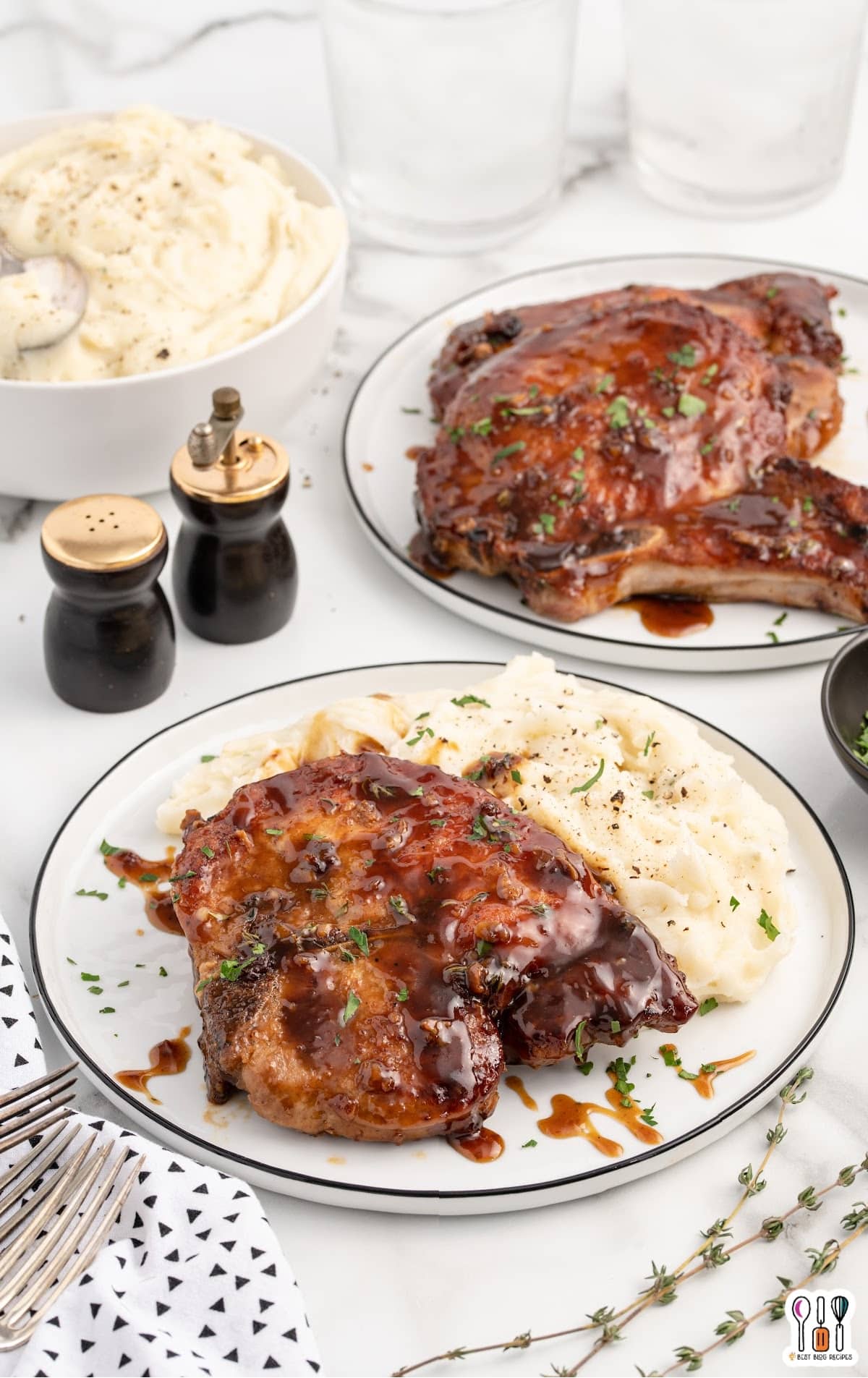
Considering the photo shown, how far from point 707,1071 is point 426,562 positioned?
2.36 m

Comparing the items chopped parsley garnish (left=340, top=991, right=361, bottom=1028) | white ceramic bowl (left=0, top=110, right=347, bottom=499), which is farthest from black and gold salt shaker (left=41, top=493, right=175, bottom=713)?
Result: chopped parsley garnish (left=340, top=991, right=361, bottom=1028)

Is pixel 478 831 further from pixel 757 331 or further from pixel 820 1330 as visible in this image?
pixel 757 331

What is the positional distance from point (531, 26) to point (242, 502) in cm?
304

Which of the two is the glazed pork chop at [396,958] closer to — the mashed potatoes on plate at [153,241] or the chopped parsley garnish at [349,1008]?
the chopped parsley garnish at [349,1008]

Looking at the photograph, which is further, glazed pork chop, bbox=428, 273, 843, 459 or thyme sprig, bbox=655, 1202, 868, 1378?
glazed pork chop, bbox=428, 273, 843, 459

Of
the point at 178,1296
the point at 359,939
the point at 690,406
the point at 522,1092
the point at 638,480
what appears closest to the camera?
the point at 178,1296

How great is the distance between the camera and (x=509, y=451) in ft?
17.4

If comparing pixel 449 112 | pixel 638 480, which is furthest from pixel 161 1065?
pixel 449 112

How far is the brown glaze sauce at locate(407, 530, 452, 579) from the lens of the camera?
5.45 metres

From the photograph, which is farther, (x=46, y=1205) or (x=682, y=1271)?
(x=682, y=1271)

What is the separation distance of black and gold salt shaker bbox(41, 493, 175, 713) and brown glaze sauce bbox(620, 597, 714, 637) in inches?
65.5

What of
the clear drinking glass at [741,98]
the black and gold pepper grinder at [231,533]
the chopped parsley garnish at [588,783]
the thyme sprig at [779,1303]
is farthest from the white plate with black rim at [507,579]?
the thyme sprig at [779,1303]

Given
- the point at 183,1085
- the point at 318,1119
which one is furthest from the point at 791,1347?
the point at 183,1085

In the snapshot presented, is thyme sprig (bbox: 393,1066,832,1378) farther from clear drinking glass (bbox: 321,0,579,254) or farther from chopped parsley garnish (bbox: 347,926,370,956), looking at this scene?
clear drinking glass (bbox: 321,0,579,254)
